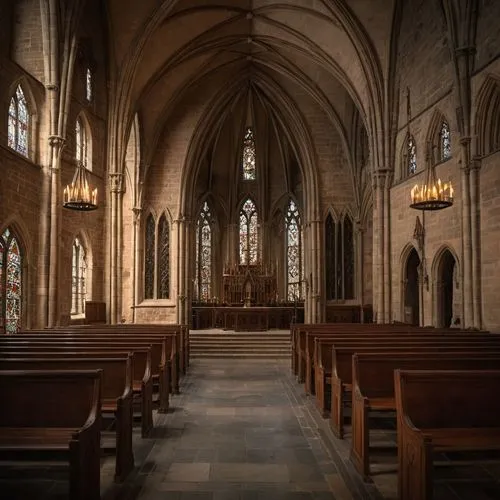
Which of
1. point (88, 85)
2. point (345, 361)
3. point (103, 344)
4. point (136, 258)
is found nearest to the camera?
point (345, 361)

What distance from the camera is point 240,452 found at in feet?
22.7

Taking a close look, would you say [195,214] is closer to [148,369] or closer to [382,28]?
[382,28]

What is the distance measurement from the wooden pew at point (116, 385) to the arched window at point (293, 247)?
28003 millimetres

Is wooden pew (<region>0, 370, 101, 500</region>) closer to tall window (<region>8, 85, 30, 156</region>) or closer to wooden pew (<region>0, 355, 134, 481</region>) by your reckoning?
wooden pew (<region>0, 355, 134, 481</region>)

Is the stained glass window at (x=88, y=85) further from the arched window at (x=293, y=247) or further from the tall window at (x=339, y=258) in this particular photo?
the arched window at (x=293, y=247)

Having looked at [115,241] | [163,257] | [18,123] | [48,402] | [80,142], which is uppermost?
[80,142]

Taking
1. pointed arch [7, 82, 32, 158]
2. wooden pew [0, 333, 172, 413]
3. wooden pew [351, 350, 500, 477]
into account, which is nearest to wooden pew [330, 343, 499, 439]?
wooden pew [351, 350, 500, 477]

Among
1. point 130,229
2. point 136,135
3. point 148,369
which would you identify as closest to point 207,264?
point 130,229

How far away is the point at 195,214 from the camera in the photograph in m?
33.3

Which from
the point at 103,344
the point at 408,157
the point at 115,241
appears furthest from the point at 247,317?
the point at 103,344

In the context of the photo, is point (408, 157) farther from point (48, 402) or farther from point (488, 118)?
point (48, 402)

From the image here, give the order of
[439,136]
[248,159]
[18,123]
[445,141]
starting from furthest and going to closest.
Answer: [248,159]
[439,136]
[445,141]
[18,123]

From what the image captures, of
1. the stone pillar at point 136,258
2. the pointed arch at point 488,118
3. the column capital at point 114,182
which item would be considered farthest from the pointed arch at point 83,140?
the pointed arch at point 488,118

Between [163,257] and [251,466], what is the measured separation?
23.7m
